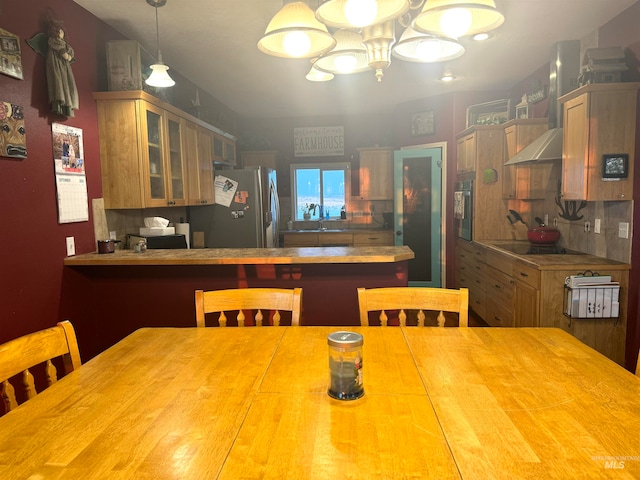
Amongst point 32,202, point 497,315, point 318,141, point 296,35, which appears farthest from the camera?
point 318,141

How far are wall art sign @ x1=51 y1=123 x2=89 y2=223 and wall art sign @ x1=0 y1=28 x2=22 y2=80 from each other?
1.18ft

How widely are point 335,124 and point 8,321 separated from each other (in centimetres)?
524

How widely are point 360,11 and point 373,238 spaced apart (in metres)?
4.73

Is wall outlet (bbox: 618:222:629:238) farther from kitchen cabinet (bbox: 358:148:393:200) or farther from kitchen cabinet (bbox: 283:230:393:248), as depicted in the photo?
kitchen cabinet (bbox: 358:148:393:200)

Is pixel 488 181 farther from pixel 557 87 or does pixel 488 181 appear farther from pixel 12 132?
pixel 12 132

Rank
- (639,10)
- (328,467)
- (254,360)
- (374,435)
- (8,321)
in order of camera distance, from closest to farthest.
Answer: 1. (328,467)
2. (374,435)
3. (254,360)
4. (8,321)
5. (639,10)

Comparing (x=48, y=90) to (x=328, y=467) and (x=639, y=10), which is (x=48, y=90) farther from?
(x=639, y=10)

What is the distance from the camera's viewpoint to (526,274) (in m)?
3.32

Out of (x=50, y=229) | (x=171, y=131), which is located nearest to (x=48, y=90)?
(x=50, y=229)

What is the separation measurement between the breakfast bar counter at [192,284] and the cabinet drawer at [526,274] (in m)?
0.99

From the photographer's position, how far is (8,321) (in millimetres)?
2238

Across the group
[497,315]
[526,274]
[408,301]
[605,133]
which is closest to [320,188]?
[497,315]

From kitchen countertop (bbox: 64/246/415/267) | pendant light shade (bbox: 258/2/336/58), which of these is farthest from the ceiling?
kitchen countertop (bbox: 64/246/415/267)

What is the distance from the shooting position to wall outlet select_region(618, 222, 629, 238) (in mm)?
3000
